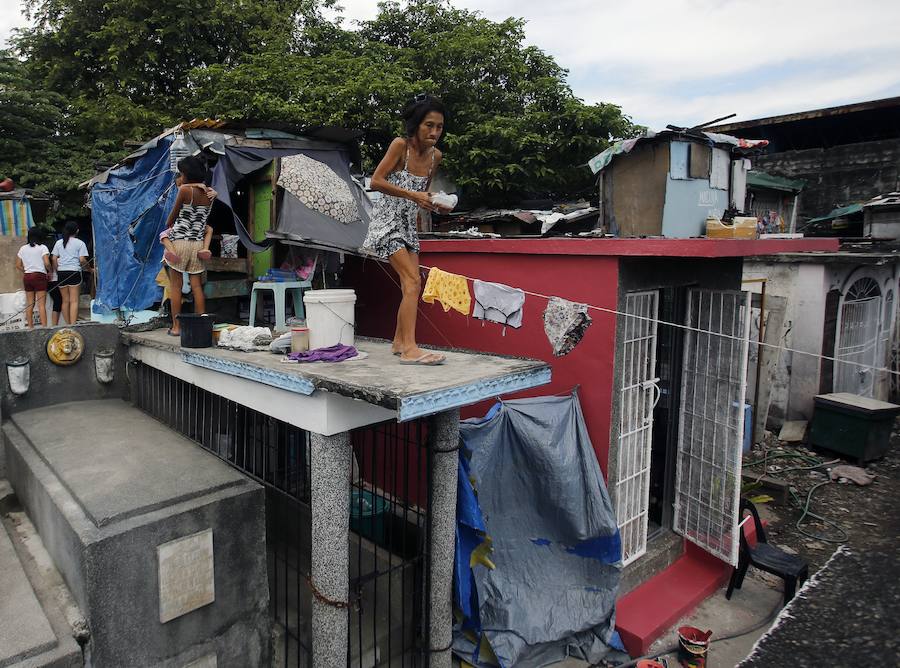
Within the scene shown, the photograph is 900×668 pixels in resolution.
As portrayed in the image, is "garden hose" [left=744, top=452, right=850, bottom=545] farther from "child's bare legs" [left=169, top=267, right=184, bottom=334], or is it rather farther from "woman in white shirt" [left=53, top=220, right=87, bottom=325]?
"woman in white shirt" [left=53, top=220, right=87, bottom=325]

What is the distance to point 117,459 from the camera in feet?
15.3

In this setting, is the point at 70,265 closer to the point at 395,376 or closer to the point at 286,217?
the point at 286,217

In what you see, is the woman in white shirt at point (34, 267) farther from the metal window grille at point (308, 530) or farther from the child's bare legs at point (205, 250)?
the child's bare legs at point (205, 250)

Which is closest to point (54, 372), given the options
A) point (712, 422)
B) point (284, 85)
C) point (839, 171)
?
point (712, 422)

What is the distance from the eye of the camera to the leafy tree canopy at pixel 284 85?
15820mm

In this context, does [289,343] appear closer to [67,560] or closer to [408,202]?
[408,202]

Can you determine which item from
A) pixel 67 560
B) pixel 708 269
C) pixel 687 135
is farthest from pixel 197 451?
pixel 687 135

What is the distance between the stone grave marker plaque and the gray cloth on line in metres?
2.81

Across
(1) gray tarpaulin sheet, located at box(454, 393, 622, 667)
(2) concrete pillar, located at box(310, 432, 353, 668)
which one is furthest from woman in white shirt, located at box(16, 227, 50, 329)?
(1) gray tarpaulin sheet, located at box(454, 393, 622, 667)

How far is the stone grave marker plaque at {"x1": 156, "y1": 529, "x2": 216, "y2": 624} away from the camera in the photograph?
12.2ft

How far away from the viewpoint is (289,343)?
4.76 m

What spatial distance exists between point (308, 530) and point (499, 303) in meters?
2.70

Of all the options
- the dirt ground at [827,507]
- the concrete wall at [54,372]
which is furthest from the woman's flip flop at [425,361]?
the dirt ground at [827,507]

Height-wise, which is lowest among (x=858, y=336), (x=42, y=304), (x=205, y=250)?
(x=858, y=336)
